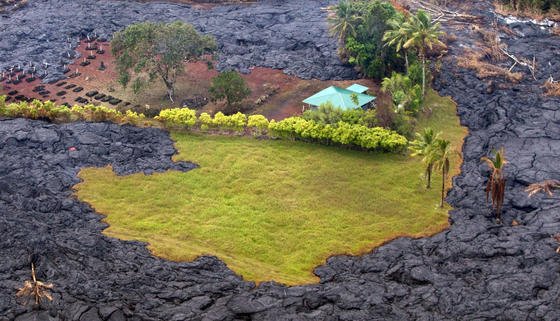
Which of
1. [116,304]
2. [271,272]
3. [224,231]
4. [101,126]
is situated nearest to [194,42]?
[101,126]

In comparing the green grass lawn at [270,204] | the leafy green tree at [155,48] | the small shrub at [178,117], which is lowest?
the green grass lawn at [270,204]

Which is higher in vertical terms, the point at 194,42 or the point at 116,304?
the point at 194,42

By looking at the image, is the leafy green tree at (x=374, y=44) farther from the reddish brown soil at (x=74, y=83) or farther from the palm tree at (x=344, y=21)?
the reddish brown soil at (x=74, y=83)

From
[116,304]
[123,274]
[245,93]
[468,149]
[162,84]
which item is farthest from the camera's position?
[162,84]

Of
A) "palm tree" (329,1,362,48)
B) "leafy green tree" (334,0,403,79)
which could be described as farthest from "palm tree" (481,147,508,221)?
"palm tree" (329,1,362,48)

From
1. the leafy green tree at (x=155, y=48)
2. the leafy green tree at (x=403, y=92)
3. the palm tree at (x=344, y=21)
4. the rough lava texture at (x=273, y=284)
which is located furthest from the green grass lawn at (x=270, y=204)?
the palm tree at (x=344, y=21)

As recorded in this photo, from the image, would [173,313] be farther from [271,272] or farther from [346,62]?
[346,62]

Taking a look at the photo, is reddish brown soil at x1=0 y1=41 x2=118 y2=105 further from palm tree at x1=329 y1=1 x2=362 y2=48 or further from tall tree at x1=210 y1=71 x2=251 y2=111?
palm tree at x1=329 y1=1 x2=362 y2=48
